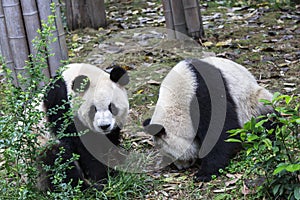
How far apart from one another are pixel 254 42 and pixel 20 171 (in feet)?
13.5

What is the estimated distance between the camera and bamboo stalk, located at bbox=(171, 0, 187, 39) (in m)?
6.40

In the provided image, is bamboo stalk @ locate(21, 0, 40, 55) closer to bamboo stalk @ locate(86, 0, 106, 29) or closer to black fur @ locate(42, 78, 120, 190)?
black fur @ locate(42, 78, 120, 190)

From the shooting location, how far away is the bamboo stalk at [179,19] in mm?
6402

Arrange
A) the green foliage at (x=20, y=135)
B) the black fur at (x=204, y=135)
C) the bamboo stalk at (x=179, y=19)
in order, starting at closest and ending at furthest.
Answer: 1. the green foliage at (x=20, y=135)
2. the black fur at (x=204, y=135)
3. the bamboo stalk at (x=179, y=19)

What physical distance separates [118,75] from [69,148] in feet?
2.46

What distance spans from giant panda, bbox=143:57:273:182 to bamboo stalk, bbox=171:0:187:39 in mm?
2295

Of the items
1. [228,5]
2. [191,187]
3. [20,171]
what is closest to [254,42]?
[228,5]

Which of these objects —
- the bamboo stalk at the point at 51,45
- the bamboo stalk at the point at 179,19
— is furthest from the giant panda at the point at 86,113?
the bamboo stalk at the point at 179,19

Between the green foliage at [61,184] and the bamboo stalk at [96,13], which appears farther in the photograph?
the bamboo stalk at [96,13]

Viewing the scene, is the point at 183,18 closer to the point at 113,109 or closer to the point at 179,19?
the point at 179,19

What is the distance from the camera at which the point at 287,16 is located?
7.24 meters

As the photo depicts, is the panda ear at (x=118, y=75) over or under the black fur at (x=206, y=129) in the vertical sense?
over

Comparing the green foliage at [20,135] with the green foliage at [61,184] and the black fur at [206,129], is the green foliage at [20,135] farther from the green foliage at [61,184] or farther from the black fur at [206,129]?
the black fur at [206,129]

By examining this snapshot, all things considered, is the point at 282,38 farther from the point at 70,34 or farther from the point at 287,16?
the point at 70,34
